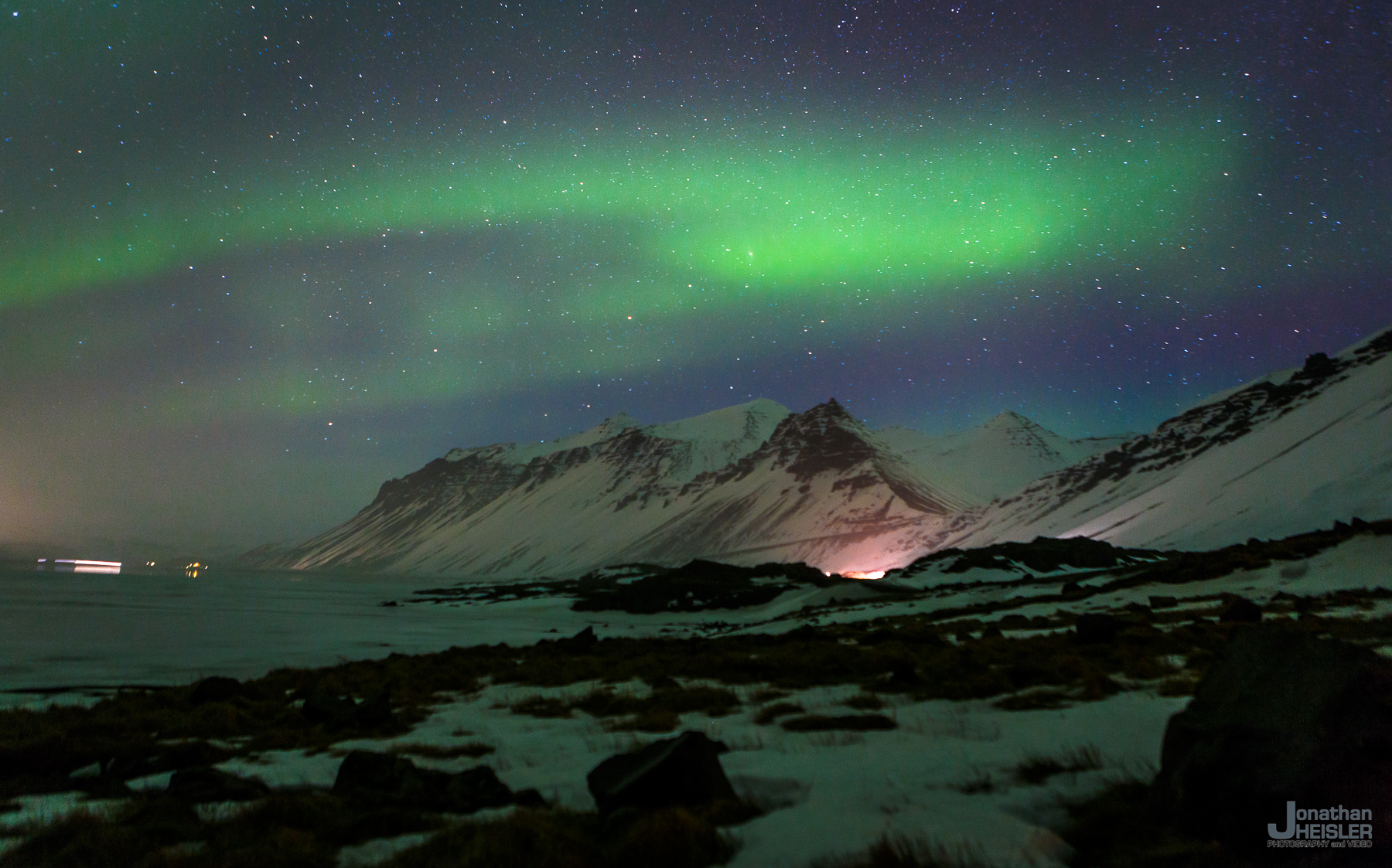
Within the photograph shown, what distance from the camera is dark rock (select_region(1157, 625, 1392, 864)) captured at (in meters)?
4.81

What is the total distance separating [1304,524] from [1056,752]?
318ft

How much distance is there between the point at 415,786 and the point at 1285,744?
7.91 metres

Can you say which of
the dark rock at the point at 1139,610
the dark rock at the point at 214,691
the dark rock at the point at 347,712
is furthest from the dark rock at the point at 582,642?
the dark rock at the point at 1139,610

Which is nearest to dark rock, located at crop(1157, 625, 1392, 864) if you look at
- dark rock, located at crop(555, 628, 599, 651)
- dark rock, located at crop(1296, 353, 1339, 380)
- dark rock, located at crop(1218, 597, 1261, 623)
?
dark rock, located at crop(1218, 597, 1261, 623)

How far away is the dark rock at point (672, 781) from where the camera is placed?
259 inches

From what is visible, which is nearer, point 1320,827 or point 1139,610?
point 1320,827

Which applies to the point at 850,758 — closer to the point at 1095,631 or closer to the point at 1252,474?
the point at 1095,631

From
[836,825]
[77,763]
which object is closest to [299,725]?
[77,763]

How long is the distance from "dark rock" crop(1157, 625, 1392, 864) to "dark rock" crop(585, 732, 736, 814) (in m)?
3.62

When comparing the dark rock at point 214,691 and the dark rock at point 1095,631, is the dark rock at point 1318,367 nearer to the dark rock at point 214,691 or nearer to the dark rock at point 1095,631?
the dark rock at point 1095,631

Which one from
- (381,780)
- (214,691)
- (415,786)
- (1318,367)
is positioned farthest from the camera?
(1318,367)

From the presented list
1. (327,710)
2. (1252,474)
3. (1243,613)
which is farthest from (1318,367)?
(327,710)

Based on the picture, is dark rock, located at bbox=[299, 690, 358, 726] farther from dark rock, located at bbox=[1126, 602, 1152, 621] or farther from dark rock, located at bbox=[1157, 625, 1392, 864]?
dark rock, located at bbox=[1126, 602, 1152, 621]

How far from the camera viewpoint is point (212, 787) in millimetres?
8547
